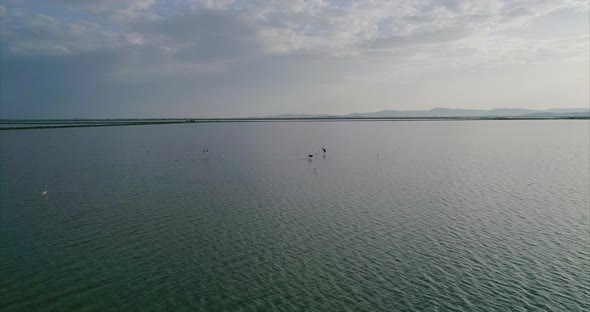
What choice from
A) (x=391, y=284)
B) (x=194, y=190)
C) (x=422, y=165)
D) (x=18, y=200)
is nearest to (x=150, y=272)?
(x=391, y=284)

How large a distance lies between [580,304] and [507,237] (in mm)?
8497

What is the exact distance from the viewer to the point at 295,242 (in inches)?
941

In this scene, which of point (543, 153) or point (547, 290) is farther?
point (543, 153)

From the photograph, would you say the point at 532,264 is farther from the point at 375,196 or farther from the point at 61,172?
the point at 61,172

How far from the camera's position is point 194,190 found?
128 feet

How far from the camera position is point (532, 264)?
67.1 feet

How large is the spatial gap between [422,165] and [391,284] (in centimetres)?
4128

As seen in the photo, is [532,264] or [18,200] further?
[18,200]

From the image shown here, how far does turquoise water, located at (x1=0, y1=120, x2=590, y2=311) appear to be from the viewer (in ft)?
56.0

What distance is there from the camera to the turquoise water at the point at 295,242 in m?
17.1

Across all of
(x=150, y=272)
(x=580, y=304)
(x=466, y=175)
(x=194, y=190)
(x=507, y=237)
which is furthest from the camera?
(x=466, y=175)

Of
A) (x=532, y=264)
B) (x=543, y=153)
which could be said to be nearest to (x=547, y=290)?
(x=532, y=264)

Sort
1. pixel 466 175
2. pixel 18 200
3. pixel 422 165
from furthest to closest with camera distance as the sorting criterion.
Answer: pixel 422 165 → pixel 466 175 → pixel 18 200

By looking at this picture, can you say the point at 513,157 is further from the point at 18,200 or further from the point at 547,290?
the point at 18,200
